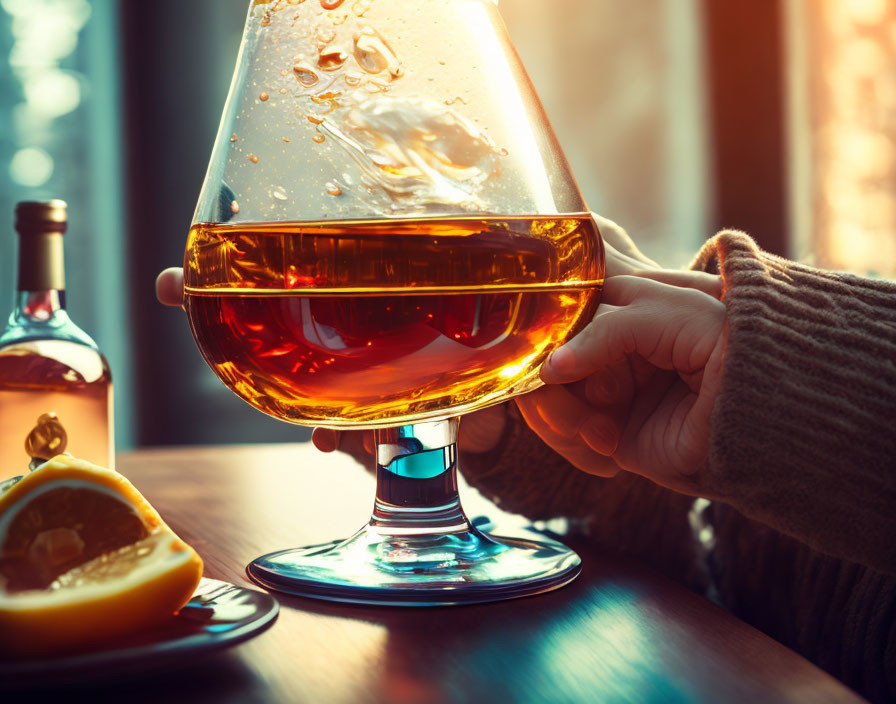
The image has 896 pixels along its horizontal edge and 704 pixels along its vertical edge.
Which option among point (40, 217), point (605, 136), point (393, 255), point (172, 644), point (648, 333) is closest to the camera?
point (172, 644)

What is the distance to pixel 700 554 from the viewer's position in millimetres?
738

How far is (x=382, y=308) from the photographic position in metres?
0.46

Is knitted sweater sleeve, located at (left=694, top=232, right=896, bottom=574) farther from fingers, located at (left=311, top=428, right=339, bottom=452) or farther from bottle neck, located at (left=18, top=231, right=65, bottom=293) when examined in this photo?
bottle neck, located at (left=18, top=231, right=65, bottom=293)

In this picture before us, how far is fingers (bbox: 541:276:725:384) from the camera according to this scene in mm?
535

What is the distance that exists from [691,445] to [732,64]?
8.33 feet

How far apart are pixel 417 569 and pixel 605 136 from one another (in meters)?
2.55

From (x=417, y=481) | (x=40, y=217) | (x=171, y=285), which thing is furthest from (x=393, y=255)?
(x=40, y=217)

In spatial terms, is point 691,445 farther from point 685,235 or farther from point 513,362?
point 685,235

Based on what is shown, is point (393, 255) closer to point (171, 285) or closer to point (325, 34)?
point (325, 34)

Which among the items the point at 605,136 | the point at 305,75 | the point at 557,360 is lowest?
the point at 557,360

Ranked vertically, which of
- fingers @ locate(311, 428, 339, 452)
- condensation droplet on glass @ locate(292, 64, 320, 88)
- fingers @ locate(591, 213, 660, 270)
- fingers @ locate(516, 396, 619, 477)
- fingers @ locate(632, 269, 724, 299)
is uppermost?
condensation droplet on glass @ locate(292, 64, 320, 88)

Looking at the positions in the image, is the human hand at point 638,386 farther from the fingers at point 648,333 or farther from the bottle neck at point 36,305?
the bottle neck at point 36,305

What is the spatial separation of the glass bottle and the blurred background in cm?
182

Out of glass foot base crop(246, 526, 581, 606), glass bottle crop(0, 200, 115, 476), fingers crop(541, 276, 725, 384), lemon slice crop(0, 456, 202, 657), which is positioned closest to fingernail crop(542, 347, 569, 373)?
fingers crop(541, 276, 725, 384)
